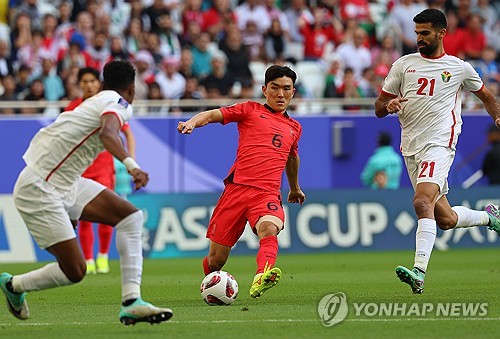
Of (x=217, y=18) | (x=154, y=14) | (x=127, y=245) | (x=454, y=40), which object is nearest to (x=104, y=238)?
(x=127, y=245)

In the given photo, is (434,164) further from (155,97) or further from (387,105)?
(155,97)

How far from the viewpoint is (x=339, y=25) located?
24969 mm

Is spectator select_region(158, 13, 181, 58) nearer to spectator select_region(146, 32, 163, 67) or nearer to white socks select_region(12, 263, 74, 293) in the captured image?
spectator select_region(146, 32, 163, 67)

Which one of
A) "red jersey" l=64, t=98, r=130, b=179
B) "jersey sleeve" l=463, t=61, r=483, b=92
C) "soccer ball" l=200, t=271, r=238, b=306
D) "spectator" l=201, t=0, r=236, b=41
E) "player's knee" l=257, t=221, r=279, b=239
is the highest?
"spectator" l=201, t=0, r=236, b=41

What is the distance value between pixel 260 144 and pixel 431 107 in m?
1.79

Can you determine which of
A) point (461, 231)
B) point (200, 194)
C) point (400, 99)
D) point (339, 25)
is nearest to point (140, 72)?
point (200, 194)

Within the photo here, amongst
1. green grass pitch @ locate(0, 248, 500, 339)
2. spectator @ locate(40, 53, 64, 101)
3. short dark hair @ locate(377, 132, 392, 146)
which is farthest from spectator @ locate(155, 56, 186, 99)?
green grass pitch @ locate(0, 248, 500, 339)

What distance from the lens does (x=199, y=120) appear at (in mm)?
10328

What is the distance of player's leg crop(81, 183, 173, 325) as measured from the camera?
8258 millimetres

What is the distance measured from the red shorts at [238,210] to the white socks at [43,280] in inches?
94.9

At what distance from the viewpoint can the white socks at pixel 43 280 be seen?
28.7 feet

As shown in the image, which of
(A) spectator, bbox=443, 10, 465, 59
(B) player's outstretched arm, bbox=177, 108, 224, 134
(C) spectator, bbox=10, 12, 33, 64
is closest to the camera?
(B) player's outstretched arm, bbox=177, 108, 224, 134

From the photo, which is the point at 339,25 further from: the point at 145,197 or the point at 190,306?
the point at 190,306

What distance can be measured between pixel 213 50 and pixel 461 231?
649 cm
